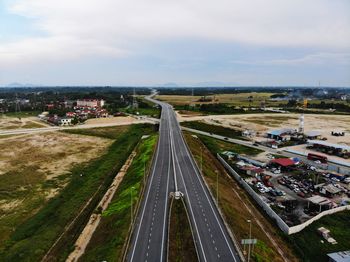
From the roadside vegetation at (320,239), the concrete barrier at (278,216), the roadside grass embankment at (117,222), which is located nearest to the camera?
the roadside grass embankment at (117,222)

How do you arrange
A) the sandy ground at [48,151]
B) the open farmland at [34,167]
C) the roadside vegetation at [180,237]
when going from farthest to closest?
the sandy ground at [48,151], the open farmland at [34,167], the roadside vegetation at [180,237]

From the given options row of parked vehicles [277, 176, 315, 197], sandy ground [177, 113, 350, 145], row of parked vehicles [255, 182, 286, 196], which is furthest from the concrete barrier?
sandy ground [177, 113, 350, 145]

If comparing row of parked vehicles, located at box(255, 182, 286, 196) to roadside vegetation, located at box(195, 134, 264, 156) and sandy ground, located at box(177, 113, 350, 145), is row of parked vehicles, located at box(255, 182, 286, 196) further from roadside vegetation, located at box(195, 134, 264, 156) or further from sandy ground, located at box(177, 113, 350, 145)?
sandy ground, located at box(177, 113, 350, 145)

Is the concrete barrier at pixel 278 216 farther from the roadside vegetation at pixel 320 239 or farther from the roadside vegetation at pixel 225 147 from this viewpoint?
the roadside vegetation at pixel 225 147

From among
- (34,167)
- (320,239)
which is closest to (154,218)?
(320,239)

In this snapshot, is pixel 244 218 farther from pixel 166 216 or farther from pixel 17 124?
pixel 17 124

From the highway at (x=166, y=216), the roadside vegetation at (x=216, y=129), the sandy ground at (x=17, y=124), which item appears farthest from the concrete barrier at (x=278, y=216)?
the sandy ground at (x=17, y=124)
